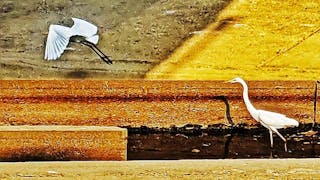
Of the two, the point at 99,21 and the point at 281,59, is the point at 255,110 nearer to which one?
the point at 281,59

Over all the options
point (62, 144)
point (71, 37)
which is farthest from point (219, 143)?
point (62, 144)

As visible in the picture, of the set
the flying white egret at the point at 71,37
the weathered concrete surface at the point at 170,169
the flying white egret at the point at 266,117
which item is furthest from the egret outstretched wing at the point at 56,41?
the weathered concrete surface at the point at 170,169

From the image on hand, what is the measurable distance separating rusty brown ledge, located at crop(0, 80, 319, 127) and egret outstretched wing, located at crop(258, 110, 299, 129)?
2 cm

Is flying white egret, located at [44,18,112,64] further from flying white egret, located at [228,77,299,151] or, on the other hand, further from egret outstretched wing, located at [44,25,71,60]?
flying white egret, located at [228,77,299,151]

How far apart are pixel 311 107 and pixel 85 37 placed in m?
0.37

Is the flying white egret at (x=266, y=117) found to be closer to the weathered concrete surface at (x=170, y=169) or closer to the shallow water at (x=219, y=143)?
the shallow water at (x=219, y=143)

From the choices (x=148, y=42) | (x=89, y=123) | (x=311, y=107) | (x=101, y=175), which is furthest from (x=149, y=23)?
(x=101, y=175)

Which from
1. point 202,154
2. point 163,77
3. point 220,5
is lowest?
point 202,154

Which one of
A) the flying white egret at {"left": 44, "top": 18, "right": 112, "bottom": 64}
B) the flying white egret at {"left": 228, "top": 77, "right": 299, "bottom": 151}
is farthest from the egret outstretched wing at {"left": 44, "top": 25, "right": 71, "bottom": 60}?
the flying white egret at {"left": 228, "top": 77, "right": 299, "bottom": 151}

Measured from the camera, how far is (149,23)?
3.45 ft

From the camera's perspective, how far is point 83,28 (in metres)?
1.01

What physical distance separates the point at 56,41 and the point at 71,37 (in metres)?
0.04

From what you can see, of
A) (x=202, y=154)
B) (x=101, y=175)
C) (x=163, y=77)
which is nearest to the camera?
(x=101, y=175)

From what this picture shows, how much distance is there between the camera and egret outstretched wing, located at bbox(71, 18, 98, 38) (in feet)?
3.31
